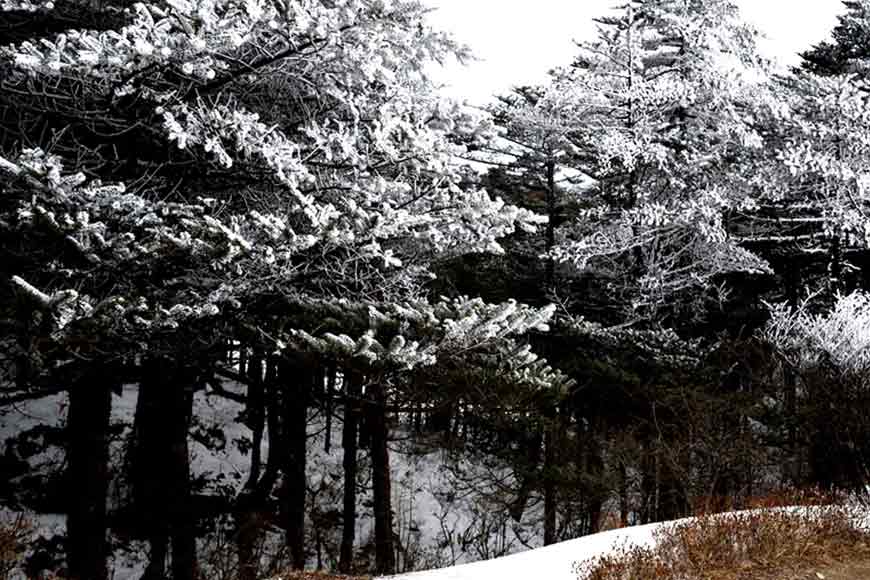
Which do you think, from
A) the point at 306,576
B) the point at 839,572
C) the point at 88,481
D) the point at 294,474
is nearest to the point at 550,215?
the point at 294,474

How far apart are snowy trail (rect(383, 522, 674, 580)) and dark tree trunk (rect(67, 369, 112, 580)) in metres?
4.76

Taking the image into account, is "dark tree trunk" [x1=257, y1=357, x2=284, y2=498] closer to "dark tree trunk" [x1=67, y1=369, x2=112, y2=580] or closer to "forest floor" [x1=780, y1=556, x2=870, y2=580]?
"dark tree trunk" [x1=67, y1=369, x2=112, y2=580]

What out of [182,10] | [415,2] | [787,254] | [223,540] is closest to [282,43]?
[182,10]

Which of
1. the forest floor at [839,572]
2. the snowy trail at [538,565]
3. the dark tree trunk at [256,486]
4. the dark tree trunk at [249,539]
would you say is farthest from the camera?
the dark tree trunk at [249,539]

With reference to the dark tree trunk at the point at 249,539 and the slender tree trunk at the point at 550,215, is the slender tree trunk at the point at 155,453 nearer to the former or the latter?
the dark tree trunk at the point at 249,539

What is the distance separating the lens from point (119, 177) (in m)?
7.19

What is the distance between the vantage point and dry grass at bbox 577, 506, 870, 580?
233 inches

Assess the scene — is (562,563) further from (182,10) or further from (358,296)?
(182,10)

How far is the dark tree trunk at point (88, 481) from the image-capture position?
29.1 ft

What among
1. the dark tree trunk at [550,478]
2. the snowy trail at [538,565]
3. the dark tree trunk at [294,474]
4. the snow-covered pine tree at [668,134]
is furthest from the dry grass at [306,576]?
the snow-covered pine tree at [668,134]

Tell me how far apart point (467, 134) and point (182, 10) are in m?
3.22

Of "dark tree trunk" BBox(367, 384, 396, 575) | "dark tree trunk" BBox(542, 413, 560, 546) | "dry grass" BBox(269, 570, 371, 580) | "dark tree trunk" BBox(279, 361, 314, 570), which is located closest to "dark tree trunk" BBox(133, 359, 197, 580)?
"dark tree trunk" BBox(279, 361, 314, 570)

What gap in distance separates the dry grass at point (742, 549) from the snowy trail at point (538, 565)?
0.26m

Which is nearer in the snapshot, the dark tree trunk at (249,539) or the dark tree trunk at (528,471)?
the dark tree trunk at (249,539)
